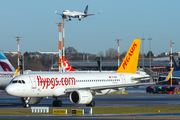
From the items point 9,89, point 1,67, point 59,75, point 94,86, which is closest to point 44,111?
point 9,89

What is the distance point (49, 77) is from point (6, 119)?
14.1m

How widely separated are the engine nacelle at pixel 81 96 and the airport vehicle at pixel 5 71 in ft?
117

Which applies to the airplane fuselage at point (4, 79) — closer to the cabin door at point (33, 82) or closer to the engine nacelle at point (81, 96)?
the cabin door at point (33, 82)

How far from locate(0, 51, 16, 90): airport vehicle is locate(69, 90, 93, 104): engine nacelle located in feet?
117

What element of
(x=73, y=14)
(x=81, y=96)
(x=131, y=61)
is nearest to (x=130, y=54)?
(x=131, y=61)

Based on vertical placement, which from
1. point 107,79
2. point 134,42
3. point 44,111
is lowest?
point 44,111

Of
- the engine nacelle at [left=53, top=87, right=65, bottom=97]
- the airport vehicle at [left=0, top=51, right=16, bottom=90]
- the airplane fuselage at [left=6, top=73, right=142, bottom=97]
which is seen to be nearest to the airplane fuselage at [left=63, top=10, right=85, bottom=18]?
the airport vehicle at [left=0, top=51, right=16, bottom=90]

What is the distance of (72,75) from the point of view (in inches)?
1713

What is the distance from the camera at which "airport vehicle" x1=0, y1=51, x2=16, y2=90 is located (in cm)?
7281

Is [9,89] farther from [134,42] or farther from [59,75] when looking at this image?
[134,42]

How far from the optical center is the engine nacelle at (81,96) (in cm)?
3953

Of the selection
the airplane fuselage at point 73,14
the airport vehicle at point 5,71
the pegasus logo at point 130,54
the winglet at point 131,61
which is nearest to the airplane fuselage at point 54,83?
the winglet at point 131,61

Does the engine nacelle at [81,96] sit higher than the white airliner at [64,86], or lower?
lower

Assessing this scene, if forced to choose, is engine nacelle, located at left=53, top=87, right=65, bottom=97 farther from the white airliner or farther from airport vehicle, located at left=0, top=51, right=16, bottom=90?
airport vehicle, located at left=0, top=51, right=16, bottom=90
